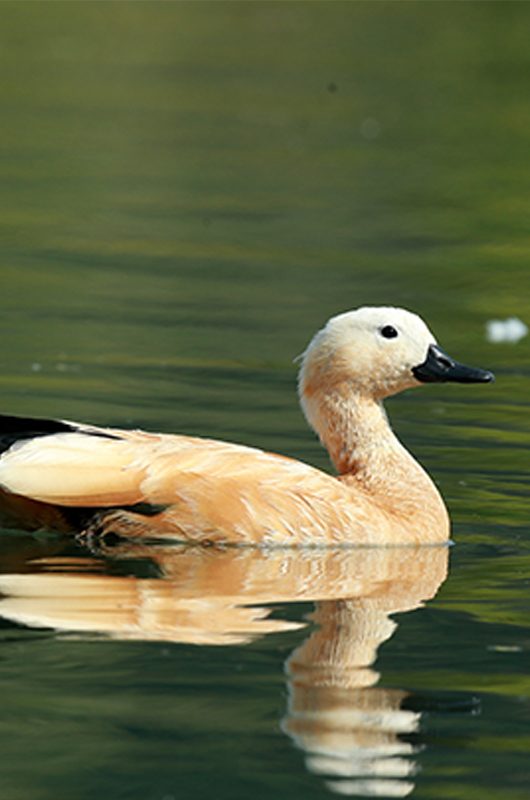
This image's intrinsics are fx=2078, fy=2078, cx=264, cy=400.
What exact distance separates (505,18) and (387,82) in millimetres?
7561

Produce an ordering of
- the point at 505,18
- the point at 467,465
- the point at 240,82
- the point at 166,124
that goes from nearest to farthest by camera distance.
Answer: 1. the point at 467,465
2. the point at 166,124
3. the point at 240,82
4. the point at 505,18

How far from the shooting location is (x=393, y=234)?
57.5ft

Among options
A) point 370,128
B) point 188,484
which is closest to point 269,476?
point 188,484

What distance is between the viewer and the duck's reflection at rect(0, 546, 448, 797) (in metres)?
6.34

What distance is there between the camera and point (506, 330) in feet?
45.5

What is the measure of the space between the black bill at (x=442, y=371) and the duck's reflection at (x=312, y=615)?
0.82 metres

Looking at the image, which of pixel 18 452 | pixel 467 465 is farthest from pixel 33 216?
pixel 18 452

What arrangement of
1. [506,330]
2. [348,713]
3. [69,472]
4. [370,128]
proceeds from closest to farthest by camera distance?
[348,713] → [69,472] → [506,330] → [370,128]

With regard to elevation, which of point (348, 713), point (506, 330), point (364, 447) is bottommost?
point (348, 713)

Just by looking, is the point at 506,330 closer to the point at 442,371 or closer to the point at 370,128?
the point at 442,371

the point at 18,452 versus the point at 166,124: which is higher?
the point at 166,124

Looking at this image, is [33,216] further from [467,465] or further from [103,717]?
[103,717]

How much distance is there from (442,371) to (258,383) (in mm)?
2608

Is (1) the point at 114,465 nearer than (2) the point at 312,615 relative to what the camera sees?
No
